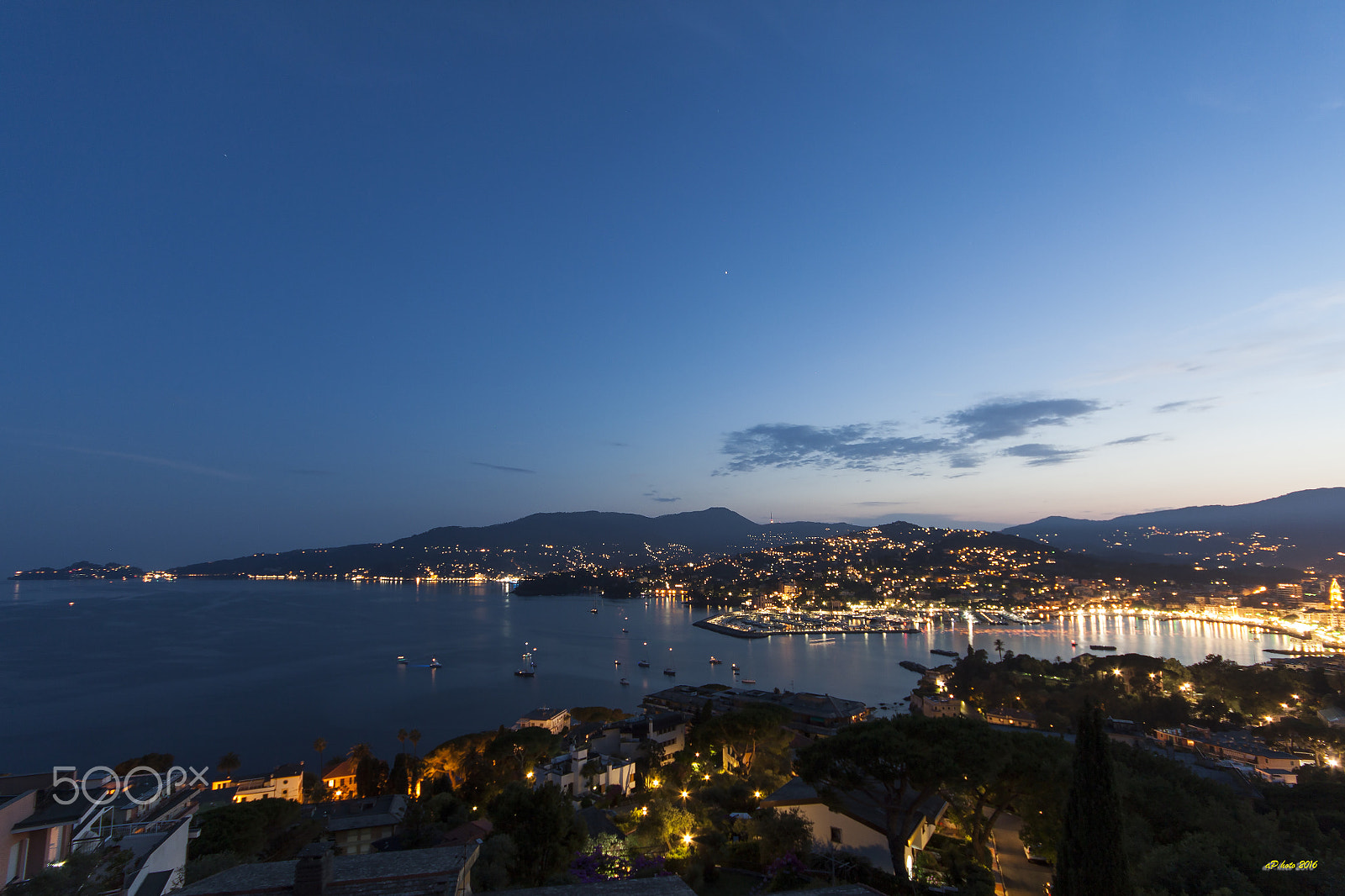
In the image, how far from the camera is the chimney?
11.1 ft

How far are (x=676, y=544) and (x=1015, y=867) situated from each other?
156368 millimetres

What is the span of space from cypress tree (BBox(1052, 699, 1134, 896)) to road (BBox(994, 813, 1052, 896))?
326cm

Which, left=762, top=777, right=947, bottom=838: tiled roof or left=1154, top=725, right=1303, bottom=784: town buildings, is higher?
Result: left=762, top=777, right=947, bottom=838: tiled roof

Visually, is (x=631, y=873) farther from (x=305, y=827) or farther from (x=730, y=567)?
(x=730, y=567)

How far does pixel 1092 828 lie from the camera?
4.10 m

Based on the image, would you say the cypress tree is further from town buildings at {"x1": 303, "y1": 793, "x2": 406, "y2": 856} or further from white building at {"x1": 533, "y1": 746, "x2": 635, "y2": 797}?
white building at {"x1": 533, "y1": 746, "x2": 635, "y2": 797}

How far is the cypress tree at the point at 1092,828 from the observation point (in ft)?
13.1

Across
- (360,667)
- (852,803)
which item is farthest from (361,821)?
(360,667)

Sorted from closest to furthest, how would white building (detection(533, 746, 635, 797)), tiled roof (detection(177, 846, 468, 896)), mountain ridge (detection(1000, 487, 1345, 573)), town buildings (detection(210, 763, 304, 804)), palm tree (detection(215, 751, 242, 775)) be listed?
tiled roof (detection(177, 846, 468, 896)), white building (detection(533, 746, 635, 797)), town buildings (detection(210, 763, 304, 804)), palm tree (detection(215, 751, 242, 775)), mountain ridge (detection(1000, 487, 1345, 573))

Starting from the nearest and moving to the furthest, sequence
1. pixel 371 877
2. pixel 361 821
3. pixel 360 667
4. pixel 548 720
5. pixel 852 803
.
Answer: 1. pixel 371 877
2. pixel 852 803
3. pixel 361 821
4. pixel 548 720
5. pixel 360 667

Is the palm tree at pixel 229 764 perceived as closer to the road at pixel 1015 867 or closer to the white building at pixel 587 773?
the white building at pixel 587 773

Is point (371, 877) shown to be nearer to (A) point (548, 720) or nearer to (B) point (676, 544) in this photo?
(A) point (548, 720)

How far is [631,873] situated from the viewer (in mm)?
6586

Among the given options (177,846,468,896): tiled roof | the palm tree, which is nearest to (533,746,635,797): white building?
(177,846,468,896): tiled roof
